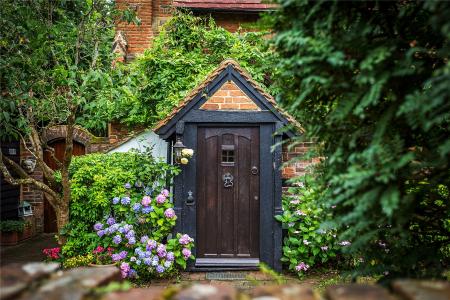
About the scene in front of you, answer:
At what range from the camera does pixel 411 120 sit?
Result: 2.41 m

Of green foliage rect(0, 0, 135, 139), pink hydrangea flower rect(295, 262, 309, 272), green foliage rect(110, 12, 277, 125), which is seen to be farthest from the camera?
green foliage rect(110, 12, 277, 125)

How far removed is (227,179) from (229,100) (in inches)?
51.8

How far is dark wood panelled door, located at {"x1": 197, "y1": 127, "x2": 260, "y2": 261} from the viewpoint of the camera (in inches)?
268

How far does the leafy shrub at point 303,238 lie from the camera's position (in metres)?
6.44

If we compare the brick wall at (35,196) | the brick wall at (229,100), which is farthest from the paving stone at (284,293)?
the brick wall at (35,196)

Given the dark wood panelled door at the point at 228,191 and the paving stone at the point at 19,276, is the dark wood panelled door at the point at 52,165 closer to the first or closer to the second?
the dark wood panelled door at the point at 228,191

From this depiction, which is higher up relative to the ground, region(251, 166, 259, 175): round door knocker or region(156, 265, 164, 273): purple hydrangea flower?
region(251, 166, 259, 175): round door knocker

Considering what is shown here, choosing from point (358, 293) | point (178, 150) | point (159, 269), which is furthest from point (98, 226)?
point (358, 293)

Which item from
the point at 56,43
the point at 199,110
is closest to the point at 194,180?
the point at 199,110

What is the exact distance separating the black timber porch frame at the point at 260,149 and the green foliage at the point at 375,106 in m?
3.44

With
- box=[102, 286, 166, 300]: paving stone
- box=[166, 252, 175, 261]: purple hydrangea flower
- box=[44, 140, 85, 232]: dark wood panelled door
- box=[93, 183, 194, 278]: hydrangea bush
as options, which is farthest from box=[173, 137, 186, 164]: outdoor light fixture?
box=[44, 140, 85, 232]: dark wood panelled door

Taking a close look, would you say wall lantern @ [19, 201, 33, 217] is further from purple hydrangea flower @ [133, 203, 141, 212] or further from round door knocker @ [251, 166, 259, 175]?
round door knocker @ [251, 166, 259, 175]

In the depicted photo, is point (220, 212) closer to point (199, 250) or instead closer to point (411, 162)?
point (199, 250)

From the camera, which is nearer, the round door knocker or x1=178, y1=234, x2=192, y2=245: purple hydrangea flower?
x1=178, y1=234, x2=192, y2=245: purple hydrangea flower
